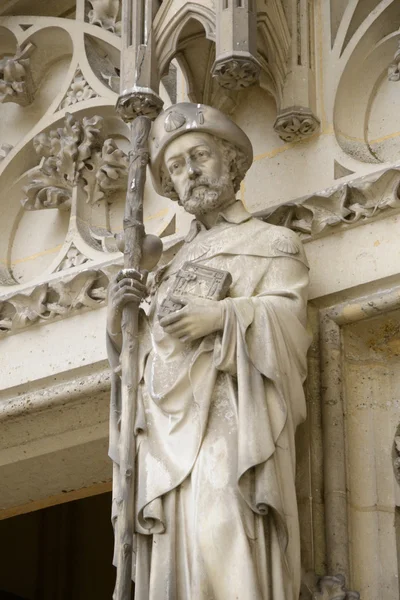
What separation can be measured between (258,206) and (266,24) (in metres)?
0.53

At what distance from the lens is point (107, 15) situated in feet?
21.5

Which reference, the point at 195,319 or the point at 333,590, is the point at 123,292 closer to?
the point at 195,319

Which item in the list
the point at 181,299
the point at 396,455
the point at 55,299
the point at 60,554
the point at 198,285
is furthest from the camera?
the point at 60,554

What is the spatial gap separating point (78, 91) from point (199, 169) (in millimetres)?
1136

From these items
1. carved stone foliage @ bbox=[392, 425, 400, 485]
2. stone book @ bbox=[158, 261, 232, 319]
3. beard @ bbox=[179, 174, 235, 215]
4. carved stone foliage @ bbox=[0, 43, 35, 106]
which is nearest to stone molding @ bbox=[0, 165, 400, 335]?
beard @ bbox=[179, 174, 235, 215]

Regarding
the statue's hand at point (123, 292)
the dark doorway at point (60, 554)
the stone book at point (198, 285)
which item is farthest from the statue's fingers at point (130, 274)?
the dark doorway at point (60, 554)

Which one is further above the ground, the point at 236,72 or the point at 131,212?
the point at 236,72

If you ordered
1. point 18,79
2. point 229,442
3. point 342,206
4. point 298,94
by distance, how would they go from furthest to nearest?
point 18,79
point 298,94
point 342,206
point 229,442

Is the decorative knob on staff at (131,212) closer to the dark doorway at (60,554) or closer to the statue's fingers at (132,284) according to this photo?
the statue's fingers at (132,284)

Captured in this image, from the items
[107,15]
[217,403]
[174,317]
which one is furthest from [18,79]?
[217,403]

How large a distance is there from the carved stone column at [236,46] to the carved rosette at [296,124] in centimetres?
24

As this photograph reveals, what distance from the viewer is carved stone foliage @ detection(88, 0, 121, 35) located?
6523 mm

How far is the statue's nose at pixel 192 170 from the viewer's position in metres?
5.47

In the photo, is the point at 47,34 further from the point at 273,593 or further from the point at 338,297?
the point at 273,593
